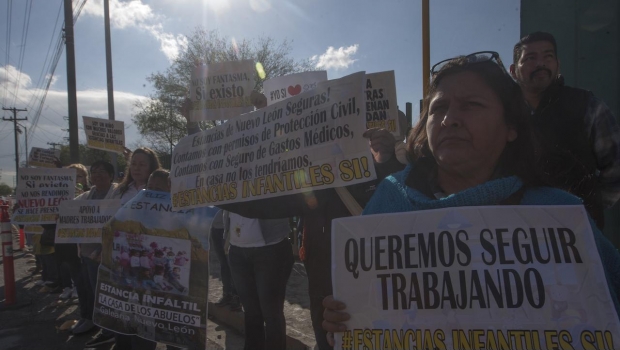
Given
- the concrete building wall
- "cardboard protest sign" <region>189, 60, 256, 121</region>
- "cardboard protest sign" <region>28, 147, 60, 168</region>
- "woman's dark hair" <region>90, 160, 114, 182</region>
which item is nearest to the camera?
the concrete building wall

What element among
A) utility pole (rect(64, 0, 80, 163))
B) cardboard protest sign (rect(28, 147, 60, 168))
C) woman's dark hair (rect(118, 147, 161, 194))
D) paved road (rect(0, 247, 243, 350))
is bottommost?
paved road (rect(0, 247, 243, 350))

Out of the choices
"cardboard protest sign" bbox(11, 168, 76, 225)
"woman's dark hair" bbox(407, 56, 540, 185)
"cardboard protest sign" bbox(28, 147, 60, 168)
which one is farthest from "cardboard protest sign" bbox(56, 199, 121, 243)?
"cardboard protest sign" bbox(28, 147, 60, 168)

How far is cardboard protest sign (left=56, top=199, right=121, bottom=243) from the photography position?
14.0 feet

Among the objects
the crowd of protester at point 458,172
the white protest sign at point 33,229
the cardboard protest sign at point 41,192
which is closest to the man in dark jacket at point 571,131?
the crowd of protester at point 458,172

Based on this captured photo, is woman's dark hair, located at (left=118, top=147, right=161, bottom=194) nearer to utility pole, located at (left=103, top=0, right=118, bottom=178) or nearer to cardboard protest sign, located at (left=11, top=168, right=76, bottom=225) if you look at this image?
cardboard protest sign, located at (left=11, top=168, right=76, bottom=225)

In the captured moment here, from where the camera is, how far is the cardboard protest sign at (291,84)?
444 centimetres

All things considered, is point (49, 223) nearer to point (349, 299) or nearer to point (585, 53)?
point (349, 299)

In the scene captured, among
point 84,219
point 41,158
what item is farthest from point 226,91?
point 41,158

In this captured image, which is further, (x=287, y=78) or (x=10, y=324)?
(x=10, y=324)

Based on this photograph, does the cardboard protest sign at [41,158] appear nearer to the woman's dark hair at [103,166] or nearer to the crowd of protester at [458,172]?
the woman's dark hair at [103,166]

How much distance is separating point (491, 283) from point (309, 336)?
3.10m

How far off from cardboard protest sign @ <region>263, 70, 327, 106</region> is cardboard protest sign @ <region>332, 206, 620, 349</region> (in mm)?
3306

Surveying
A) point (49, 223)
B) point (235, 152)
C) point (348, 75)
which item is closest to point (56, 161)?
point (49, 223)

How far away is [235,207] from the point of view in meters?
2.21
